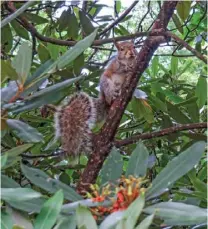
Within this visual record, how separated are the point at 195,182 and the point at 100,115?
0.75 m

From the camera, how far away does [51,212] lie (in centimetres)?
56

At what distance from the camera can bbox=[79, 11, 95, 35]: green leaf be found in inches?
59.1

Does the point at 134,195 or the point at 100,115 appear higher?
the point at 100,115

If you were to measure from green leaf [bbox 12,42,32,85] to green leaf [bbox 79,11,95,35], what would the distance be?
837 millimetres

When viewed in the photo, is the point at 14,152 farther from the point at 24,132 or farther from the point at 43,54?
the point at 43,54

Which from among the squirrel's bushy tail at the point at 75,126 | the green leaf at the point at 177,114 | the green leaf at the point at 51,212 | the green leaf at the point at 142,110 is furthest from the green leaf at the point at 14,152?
the green leaf at the point at 142,110

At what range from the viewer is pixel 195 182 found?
75 centimetres

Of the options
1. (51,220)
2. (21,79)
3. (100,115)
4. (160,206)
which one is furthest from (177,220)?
(100,115)

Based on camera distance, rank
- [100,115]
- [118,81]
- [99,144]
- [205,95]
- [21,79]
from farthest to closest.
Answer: [118,81]
[100,115]
[205,95]
[99,144]
[21,79]

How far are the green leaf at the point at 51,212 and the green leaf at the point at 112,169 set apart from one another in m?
0.18

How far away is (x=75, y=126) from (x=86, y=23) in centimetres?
58

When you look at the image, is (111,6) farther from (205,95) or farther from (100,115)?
(205,95)

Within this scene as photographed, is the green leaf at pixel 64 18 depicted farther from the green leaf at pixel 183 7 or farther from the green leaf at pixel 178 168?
the green leaf at pixel 178 168

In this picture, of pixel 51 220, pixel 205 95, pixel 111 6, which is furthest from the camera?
pixel 111 6
